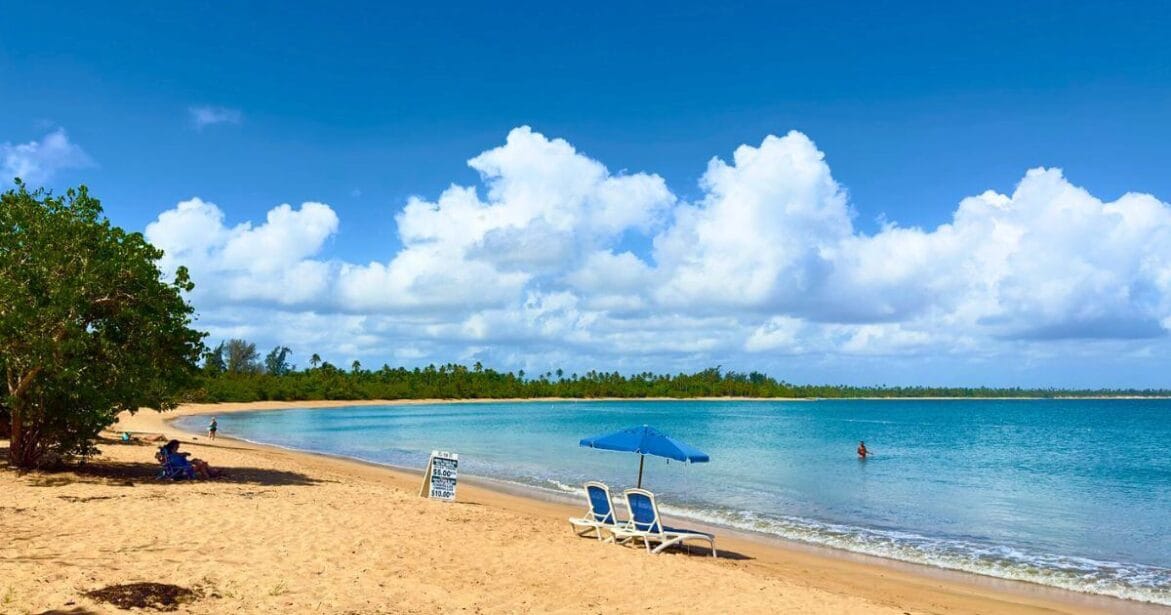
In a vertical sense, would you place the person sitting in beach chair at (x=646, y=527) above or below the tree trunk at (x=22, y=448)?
below

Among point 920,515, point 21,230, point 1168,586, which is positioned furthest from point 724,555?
point 21,230

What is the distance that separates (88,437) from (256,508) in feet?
19.9

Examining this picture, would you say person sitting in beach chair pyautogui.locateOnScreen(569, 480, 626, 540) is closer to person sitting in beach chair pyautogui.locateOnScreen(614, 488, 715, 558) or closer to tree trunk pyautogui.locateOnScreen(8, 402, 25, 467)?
person sitting in beach chair pyautogui.locateOnScreen(614, 488, 715, 558)

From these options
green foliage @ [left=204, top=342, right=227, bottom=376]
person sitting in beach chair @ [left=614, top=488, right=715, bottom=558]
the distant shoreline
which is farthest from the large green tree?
green foliage @ [left=204, top=342, right=227, bottom=376]

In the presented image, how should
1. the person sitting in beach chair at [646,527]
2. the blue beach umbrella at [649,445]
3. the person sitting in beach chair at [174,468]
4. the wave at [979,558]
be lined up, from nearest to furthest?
the person sitting in beach chair at [646,527] → the wave at [979,558] → the blue beach umbrella at [649,445] → the person sitting in beach chair at [174,468]

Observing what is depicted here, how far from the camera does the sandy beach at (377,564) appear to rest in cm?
870

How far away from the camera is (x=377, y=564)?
34.3 ft

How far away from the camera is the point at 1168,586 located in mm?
14625

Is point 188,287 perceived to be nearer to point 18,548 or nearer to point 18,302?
point 18,302

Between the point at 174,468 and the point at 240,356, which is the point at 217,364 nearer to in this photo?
the point at 240,356

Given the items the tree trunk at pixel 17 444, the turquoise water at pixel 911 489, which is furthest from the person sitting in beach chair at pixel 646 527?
the tree trunk at pixel 17 444

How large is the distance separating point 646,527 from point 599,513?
1123 mm

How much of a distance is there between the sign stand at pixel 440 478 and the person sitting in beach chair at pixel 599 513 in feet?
14.3

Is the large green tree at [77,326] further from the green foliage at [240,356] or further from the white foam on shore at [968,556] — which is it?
the green foliage at [240,356]
